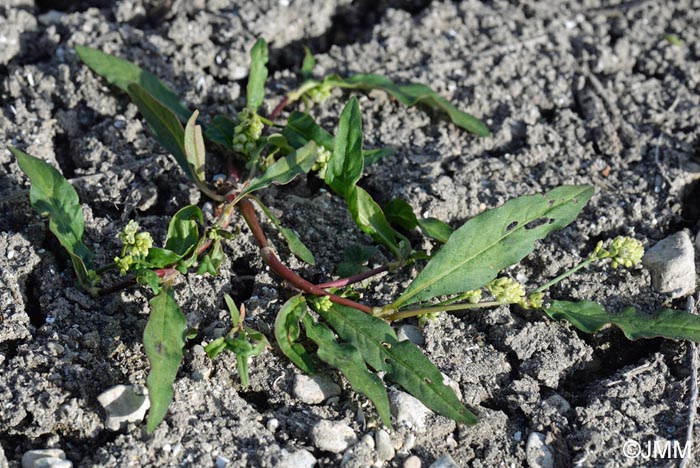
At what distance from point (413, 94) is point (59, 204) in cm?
149

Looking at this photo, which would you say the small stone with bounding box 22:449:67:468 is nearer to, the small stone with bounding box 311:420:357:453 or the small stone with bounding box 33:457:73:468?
the small stone with bounding box 33:457:73:468

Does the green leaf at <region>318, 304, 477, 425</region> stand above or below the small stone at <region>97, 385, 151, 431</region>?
below

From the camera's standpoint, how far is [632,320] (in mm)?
2695

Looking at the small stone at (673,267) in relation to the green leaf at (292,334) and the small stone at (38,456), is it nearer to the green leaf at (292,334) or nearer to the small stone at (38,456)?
the green leaf at (292,334)

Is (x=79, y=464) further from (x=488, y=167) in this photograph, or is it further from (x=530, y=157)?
(x=530, y=157)

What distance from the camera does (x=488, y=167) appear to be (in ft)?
10.7

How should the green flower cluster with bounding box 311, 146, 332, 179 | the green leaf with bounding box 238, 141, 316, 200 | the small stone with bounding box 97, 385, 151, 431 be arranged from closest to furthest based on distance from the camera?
the small stone with bounding box 97, 385, 151, 431 < the green leaf with bounding box 238, 141, 316, 200 < the green flower cluster with bounding box 311, 146, 332, 179

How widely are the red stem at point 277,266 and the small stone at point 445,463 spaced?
1.77 feet

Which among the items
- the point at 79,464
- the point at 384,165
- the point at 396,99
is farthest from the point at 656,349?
the point at 79,464

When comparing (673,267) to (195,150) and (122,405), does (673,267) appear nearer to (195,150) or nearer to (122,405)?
(195,150)

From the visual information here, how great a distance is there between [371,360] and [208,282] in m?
0.66

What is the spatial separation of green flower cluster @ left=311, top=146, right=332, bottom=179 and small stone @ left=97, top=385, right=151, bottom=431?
1085mm

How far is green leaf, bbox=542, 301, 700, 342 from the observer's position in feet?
8.69

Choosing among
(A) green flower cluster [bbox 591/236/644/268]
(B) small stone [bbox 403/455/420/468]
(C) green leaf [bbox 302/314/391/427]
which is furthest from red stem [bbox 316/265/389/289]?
(A) green flower cluster [bbox 591/236/644/268]
